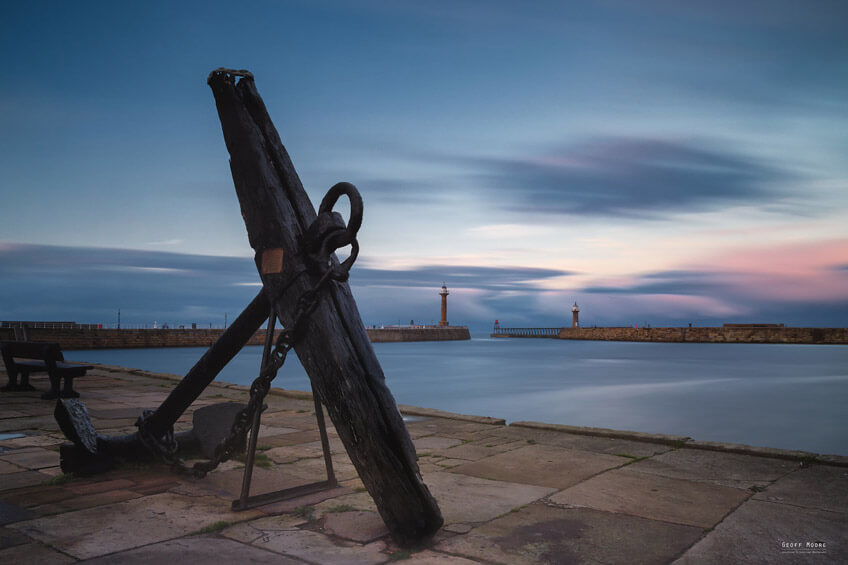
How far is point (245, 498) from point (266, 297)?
117 cm

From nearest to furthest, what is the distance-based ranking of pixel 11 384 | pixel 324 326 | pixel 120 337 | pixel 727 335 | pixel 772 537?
pixel 324 326 < pixel 772 537 < pixel 11 384 < pixel 120 337 < pixel 727 335

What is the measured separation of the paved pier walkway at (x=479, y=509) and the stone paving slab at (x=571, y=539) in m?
0.01

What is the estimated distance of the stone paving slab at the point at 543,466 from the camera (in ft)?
14.3

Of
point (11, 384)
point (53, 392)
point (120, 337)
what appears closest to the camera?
point (53, 392)

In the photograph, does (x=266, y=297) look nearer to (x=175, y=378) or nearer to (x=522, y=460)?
(x=522, y=460)

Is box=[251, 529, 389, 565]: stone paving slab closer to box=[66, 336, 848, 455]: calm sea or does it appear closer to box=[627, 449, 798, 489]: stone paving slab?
box=[627, 449, 798, 489]: stone paving slab

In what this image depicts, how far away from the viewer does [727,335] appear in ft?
225

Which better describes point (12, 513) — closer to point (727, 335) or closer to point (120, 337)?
point (120, 337)

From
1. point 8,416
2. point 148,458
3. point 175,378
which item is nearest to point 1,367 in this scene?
point 175,378

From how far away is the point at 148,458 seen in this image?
4293 millimetres

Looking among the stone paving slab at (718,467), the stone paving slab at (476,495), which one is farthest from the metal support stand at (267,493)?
the stone paving slab at (718,467)

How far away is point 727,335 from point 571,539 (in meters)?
74.1

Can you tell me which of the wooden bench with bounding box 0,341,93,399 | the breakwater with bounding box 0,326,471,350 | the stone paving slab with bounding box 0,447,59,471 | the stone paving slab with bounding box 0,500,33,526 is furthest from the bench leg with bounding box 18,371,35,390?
the breakwater with bounding box 0,326,471,350

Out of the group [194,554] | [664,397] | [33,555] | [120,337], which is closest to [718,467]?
[194,554]
